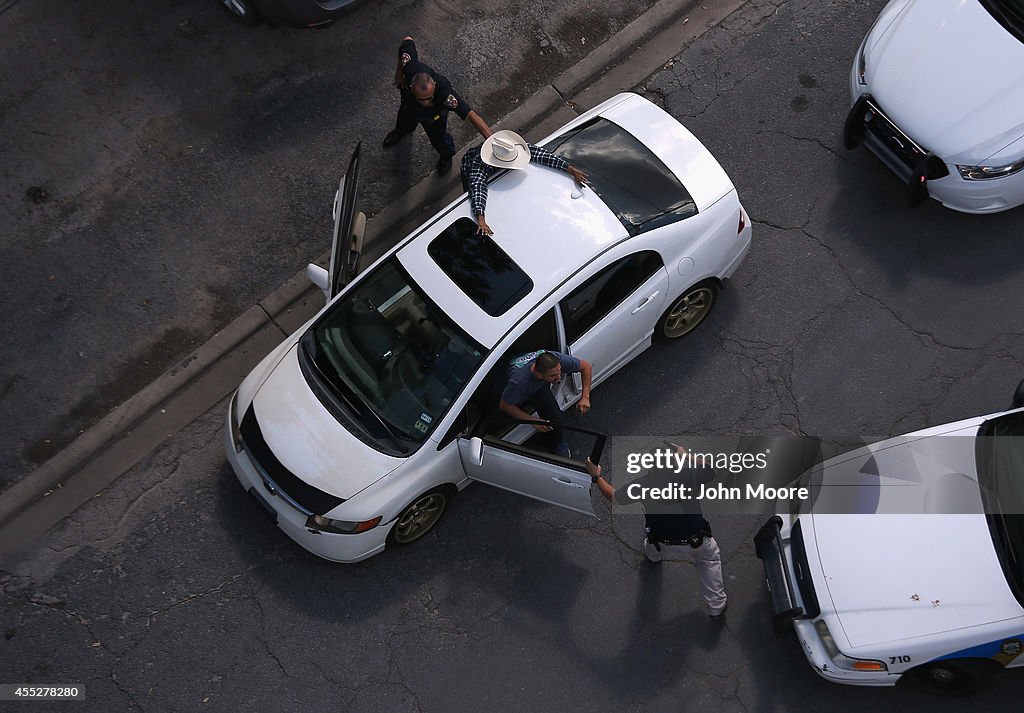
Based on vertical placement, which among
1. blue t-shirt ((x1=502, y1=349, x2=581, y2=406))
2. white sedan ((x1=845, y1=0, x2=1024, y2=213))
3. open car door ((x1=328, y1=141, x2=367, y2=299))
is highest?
open car door ((x1=328, y1=141, x2=367, y2=299))

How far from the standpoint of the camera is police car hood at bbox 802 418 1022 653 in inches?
226

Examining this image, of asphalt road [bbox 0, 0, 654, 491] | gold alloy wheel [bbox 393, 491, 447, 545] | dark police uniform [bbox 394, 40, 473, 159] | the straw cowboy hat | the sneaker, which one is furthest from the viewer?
asphalt road [bbox 0, 0, 654, 491]

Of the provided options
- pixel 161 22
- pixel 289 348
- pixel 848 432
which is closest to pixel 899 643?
pixel 848 432

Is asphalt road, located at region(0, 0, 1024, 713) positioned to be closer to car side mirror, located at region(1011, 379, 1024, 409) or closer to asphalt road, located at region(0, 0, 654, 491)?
car side mirror, located at region(1011, 379, 1024, 409)

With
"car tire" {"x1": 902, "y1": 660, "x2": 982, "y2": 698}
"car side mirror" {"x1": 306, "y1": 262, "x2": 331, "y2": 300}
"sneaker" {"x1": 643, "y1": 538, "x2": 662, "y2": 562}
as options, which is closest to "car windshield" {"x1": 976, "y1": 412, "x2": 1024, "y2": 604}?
"car tire" {"x1": 902, "y1": 660, "x2": 982, "y2": 698}

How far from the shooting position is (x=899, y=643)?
5.72m

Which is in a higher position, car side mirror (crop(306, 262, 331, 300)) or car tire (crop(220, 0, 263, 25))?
car tire (crop(220, 0, 263, 25))

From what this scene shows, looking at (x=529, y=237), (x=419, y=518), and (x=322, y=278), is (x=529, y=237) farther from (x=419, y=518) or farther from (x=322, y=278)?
(x=419, y=518)

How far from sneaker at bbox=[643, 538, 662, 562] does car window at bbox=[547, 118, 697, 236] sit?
2.24m

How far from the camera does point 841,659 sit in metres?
5.84

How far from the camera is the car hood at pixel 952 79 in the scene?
24.1ft

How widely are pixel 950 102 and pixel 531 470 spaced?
4656 millimetres

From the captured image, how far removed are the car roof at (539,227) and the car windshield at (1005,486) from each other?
8.45 ft

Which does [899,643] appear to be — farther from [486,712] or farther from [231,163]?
[231,163]
